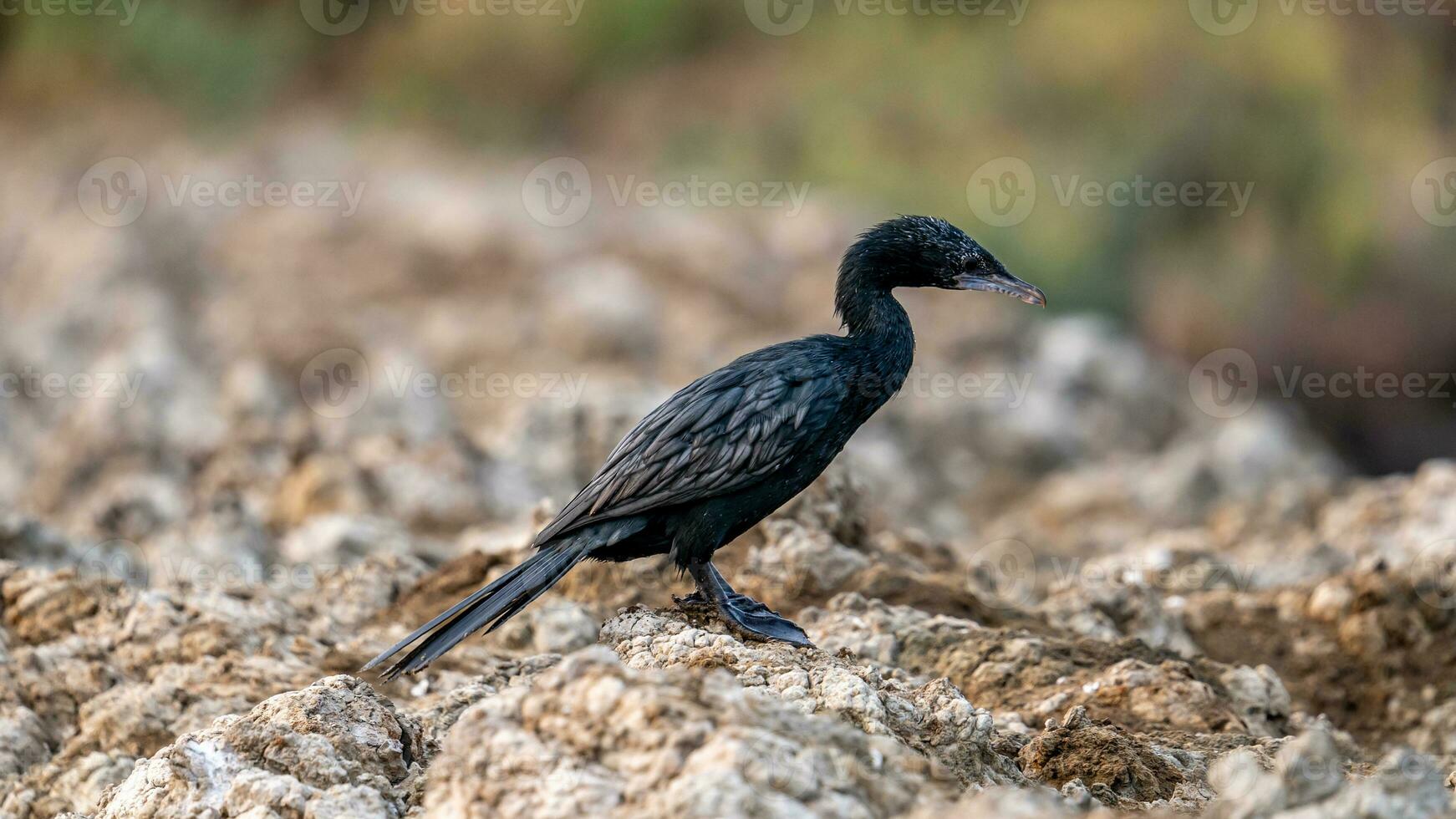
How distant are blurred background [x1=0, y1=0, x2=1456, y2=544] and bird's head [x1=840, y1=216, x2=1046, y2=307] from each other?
5521 mm

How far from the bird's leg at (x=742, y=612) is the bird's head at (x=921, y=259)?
4.17 ft

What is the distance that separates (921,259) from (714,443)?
1.17 m

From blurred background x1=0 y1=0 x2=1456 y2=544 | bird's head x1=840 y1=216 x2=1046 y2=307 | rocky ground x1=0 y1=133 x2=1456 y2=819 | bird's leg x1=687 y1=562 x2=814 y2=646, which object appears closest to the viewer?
rocky ground x1=0 y1=133 x2=1456 y2=819

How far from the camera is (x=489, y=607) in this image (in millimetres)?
5242

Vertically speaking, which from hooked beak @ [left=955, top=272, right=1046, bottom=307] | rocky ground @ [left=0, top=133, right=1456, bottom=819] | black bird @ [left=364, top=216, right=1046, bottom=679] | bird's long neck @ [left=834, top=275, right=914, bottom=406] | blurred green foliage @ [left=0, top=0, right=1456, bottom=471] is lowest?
rocky ground @ [left=0, top=133, right=1456, bottom=819]

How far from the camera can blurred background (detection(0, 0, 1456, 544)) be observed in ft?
50.6

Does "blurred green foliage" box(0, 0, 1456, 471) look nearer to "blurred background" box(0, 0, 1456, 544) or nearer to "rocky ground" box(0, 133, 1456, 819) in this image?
"blurred background" box(0, 0, 1456, 544)

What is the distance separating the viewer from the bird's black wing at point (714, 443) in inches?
220

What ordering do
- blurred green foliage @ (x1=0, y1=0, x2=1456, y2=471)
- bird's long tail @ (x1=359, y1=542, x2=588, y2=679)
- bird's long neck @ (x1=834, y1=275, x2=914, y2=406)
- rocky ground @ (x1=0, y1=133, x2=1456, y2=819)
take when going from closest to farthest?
rocky ground @ (x1=0, y1=133, x2=1456, y2=819), bird's long tail @ (x1=359, y1=542, x2=588, y2=679), bird's long neck @ (x1=834, y1=275, x2=914, y2=406), blurred green foliage @ (x1=0, y1=0, x2=1456, y2=471)

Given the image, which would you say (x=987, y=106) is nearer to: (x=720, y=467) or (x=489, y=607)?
(x=720, y=467)

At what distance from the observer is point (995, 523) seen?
44.4ft

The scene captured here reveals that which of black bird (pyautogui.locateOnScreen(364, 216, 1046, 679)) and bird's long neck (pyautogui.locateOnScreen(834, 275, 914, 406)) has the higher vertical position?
bird's long neck (pyautogui.locateOnScreen(834, 275, 914, 406))

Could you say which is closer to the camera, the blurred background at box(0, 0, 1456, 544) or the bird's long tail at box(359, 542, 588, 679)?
the bird's long tail at box(359, 542, 588, 679)

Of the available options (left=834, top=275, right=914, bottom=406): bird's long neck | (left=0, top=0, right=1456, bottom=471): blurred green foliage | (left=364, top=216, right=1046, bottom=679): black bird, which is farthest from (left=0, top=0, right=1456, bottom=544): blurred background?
(left=364, top=216, right=1046, bottom=679): black bird
